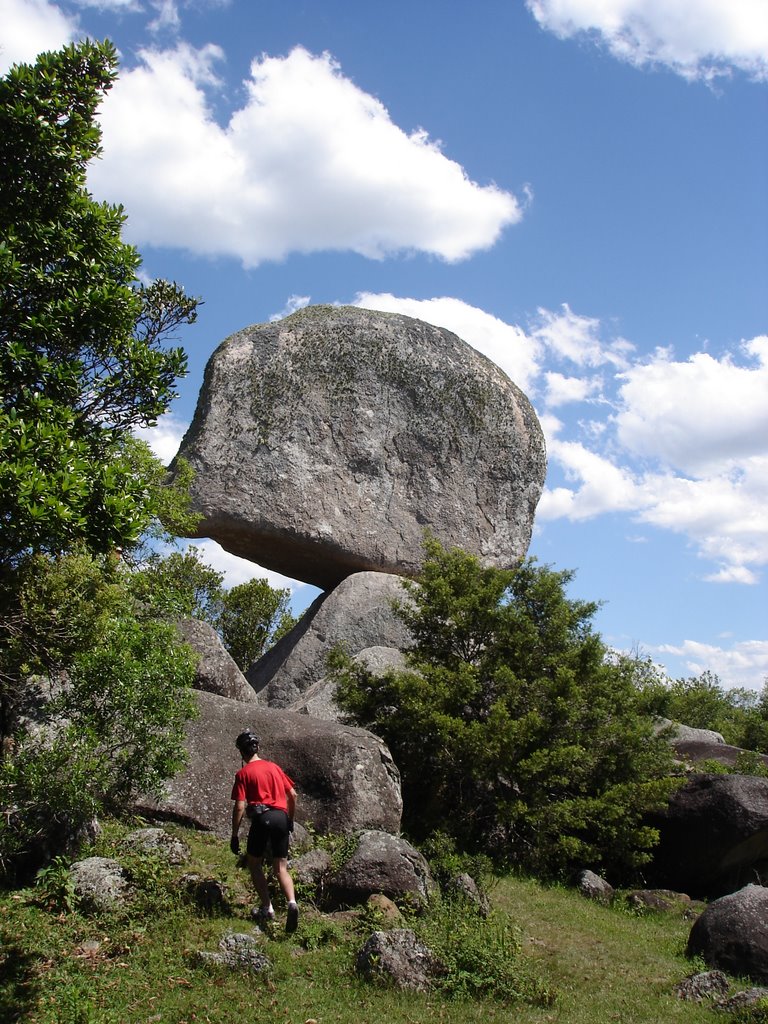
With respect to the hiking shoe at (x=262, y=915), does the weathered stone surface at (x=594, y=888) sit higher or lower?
higher

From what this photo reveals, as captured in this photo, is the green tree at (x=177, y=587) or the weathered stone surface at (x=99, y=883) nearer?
the weathered stone surface at (x=99, y=883)

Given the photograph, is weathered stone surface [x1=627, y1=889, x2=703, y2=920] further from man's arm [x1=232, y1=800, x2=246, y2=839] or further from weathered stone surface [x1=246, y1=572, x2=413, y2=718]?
man's arm [x1=232, y1=800, x2=246, y2=839]

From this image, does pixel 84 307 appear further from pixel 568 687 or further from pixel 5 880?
pixel 568 687

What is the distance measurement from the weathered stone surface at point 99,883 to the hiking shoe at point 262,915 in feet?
4.19

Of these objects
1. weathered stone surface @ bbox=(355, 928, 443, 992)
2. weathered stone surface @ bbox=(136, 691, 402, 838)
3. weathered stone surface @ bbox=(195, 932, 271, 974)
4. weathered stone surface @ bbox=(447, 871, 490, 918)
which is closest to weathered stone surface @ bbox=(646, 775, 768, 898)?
weathered stone surface @ bbox=(136, 691, 402, 838)

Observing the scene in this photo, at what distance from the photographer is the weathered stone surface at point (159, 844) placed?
9.95 metres

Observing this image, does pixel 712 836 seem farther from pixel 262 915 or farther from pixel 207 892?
pixel 207 892

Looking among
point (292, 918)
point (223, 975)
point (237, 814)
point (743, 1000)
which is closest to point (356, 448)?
point (237, 814)

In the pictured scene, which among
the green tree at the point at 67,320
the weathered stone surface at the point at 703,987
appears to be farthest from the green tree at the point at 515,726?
the green tree at the point at 67,320

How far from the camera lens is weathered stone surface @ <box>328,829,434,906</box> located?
9.98 m

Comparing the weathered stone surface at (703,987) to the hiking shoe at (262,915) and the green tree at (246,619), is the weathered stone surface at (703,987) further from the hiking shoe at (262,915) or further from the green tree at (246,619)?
the green tree at (246,619)

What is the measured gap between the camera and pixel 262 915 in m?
A: 9.04

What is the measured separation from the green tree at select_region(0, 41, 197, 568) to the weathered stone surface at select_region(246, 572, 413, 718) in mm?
11624

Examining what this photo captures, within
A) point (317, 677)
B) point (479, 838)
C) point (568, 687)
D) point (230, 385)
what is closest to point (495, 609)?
point (568, 687)
